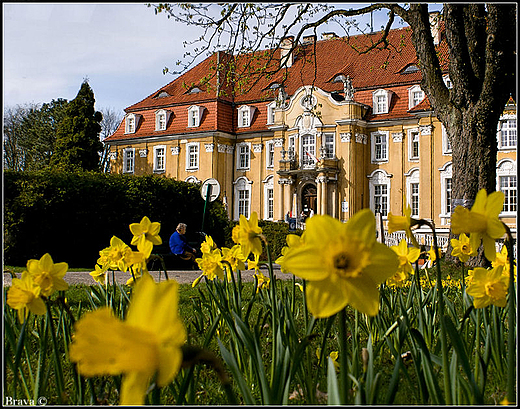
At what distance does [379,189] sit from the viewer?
2764 centimetres

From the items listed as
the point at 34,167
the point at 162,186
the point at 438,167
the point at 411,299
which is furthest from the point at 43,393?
the point at 438,167

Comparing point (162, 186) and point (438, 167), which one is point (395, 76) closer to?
point (438, 167)

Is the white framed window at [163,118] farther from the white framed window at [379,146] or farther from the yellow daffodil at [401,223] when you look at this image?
the yellow daffodil at [401,223]

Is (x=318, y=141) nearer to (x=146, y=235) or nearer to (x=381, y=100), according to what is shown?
(x=381, y=100)

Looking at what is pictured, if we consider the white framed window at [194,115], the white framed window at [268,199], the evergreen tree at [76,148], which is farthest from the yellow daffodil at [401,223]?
the white framed window at [194,115]

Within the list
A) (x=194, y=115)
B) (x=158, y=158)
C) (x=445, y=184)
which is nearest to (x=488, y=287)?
(x=445, y=184)

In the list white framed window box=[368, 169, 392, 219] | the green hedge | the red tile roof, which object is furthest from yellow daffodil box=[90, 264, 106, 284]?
white framed window box=[368, 169, 392, 219]

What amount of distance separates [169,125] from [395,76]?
1437cm

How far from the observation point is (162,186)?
15914mm

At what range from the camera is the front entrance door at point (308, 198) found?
28281 millimetres

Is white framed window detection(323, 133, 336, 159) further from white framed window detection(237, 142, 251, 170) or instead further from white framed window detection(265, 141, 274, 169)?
white framed window detection(237, 142, 251, 170)

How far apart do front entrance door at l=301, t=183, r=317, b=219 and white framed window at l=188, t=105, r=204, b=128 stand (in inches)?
321

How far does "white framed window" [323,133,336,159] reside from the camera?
91.7 feet

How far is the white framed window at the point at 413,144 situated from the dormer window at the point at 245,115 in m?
9.87
